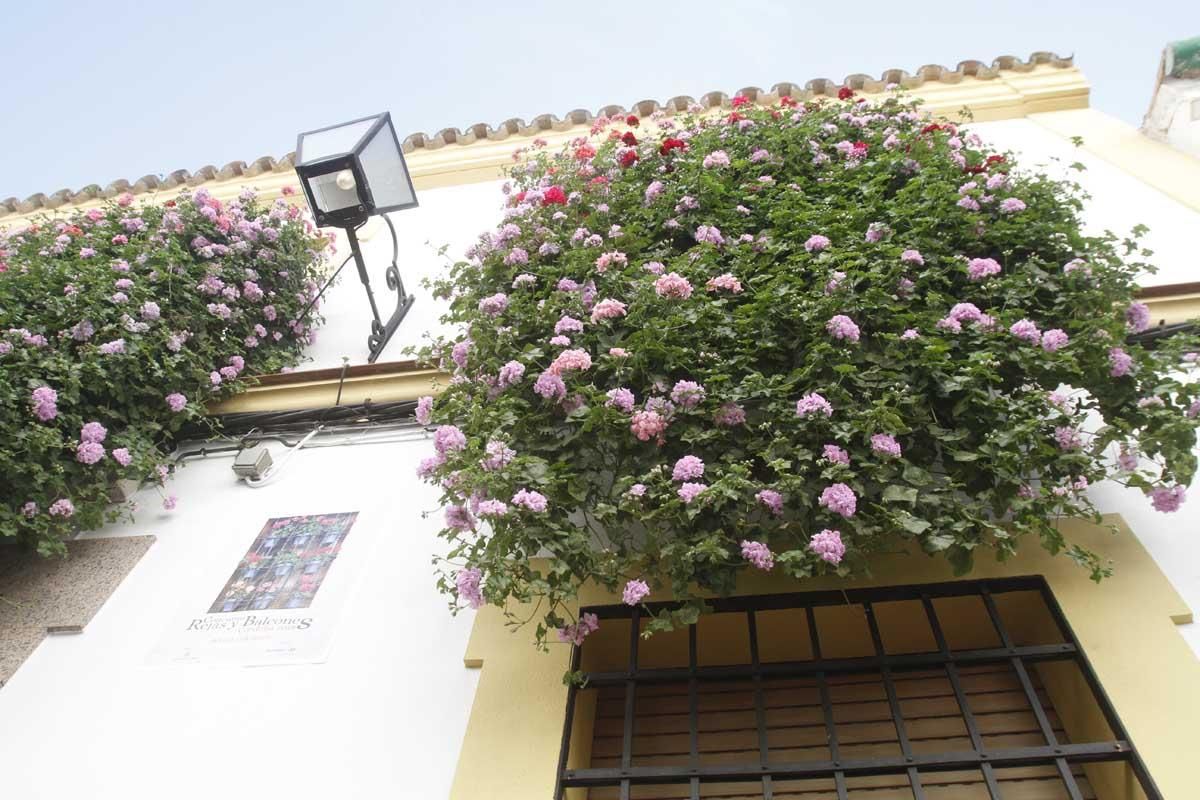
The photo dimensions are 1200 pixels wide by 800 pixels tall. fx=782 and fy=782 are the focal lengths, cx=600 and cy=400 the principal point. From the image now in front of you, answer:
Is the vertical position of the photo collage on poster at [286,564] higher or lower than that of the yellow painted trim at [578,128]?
lower

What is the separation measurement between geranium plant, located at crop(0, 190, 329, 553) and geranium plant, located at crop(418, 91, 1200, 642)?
1.47 meters

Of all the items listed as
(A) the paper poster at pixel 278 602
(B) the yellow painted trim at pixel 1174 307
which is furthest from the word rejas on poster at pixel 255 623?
(B) the yellow painted trim at pixel 1174 307

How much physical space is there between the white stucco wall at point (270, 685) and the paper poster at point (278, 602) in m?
0.05

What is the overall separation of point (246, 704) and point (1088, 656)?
2485mm

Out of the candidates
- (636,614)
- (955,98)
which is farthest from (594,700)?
(955,98)

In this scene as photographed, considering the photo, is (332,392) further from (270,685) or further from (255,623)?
(270,685)

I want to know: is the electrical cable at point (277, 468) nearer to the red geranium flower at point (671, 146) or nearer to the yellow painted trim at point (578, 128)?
the red geranium flower at point (671, 146)

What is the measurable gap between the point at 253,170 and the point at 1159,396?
819cm

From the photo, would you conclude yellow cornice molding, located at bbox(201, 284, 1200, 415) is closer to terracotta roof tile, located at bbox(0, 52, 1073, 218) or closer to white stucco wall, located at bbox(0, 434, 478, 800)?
white stucco wall, located at bbox(0, 434, 478, 800)

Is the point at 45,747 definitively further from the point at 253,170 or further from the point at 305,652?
the point at 253,170

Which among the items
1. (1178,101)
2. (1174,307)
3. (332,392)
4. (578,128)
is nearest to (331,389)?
(332,392)

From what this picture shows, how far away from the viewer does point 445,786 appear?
213 centimetres

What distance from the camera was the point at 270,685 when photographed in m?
2.51

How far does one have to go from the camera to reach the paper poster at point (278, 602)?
266 cm
